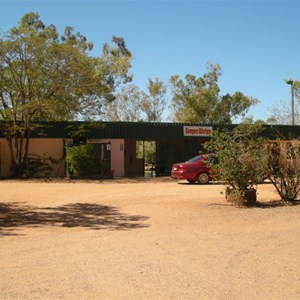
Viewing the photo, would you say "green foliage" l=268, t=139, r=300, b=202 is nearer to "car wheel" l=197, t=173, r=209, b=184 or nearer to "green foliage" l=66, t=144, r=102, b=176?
"car wheel" l=197, t=173, r=209, b=184

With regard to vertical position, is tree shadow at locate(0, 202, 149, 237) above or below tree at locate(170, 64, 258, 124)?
below

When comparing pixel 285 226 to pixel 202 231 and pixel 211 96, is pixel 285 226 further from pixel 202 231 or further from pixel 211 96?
pixel 211 96

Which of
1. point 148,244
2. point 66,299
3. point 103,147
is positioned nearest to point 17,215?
point 148,244

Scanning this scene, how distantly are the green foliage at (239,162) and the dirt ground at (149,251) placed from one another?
28.6 inches

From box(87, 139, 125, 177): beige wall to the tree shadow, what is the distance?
14115 millimetres

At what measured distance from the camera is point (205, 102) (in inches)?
1861

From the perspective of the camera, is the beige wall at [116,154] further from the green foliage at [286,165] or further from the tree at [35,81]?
the green foliage at [286,165]

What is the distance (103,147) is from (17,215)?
1435 centimetres

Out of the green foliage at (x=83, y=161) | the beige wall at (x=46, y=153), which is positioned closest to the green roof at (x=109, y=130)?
the beige wall at (x=46, y=153)

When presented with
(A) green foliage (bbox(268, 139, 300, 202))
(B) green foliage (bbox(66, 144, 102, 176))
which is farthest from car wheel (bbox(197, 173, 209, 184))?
(A) green foliage (bbox(268, 139, 300, 202))

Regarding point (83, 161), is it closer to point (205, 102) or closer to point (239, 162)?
point (239, 162)

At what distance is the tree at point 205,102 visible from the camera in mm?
47531

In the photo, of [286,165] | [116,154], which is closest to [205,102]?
[116,154]

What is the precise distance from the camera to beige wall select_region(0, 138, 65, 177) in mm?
27078
